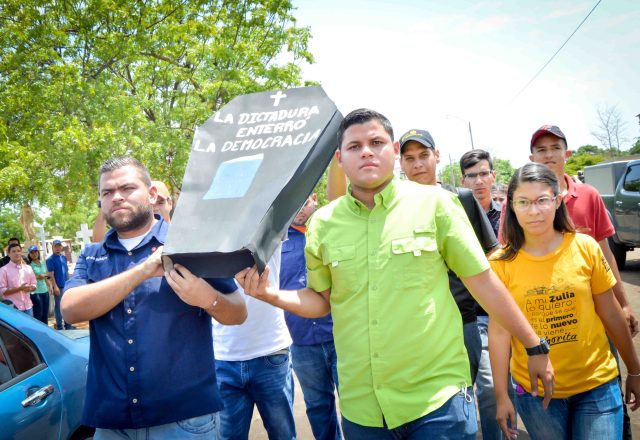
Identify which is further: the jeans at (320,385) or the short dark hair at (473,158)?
the short dark hair at (473,158)

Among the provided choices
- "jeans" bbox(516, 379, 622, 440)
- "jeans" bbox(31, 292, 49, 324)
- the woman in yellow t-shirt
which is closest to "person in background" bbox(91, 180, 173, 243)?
the woman in yellow t-shirt

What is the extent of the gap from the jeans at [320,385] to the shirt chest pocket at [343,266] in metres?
1.52

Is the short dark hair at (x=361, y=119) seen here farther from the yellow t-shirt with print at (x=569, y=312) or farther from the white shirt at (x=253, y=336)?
the white shirt at (x=253, y=336)

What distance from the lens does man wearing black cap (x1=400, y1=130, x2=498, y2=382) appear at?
3.17 m

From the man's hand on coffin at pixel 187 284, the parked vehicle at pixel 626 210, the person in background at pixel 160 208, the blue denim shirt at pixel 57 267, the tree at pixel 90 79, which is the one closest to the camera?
the man's hand on coffin at pixel 187 284

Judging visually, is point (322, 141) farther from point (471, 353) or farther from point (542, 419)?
point (471, 353)

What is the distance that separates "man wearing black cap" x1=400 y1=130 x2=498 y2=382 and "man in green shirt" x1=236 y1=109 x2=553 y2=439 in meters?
1.03

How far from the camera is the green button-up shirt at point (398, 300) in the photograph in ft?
6.28

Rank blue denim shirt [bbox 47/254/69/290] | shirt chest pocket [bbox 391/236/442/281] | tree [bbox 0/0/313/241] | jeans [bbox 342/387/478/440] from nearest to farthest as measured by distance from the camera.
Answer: jeans [bbox 342/387/478/440], shirt chest pocket [bbox 391/236/442/281], tree [bbox 0/0/313/241], blue denim shirt [bbox 47/254/69/290]

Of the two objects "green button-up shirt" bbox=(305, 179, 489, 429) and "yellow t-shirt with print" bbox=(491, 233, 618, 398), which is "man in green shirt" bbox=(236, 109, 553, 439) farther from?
"yellow t-shirt with print" bbox=(491, 233, 618, 398)

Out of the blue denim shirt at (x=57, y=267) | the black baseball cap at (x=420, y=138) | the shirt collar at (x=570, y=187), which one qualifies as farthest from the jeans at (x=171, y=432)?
the blue denim shirt at (x=57, y=267)

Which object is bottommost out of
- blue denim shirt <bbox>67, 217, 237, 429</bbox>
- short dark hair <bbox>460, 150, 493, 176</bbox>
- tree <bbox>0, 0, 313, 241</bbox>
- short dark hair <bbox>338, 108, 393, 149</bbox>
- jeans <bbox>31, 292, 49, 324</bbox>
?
jeans <bbox>31, 292, 49, 324</bbox>

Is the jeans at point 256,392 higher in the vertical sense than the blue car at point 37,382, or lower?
lower

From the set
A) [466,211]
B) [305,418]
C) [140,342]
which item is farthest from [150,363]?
[305,418]
